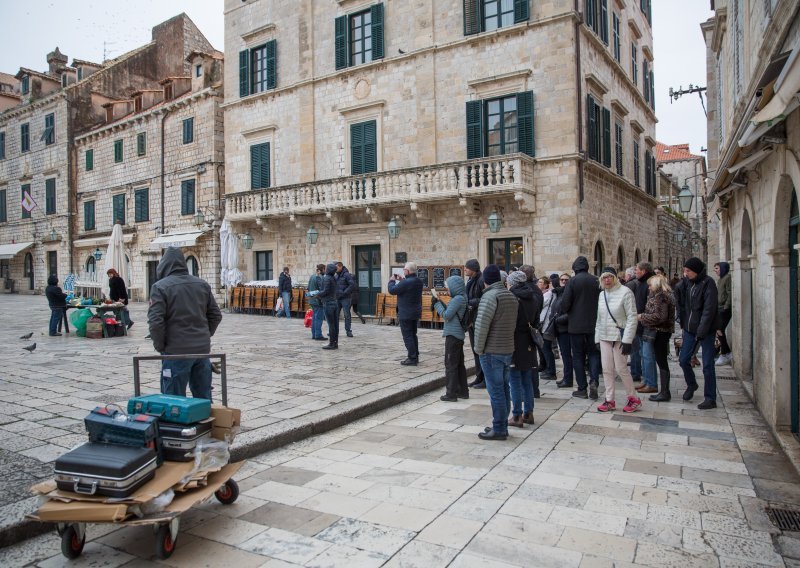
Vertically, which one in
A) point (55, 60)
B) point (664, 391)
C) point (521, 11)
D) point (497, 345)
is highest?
point (55, 60)

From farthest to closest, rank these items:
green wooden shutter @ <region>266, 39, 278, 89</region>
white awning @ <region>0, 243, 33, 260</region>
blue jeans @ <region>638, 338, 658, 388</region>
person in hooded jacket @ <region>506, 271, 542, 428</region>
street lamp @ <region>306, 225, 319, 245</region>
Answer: white awning @ <region>0, 243, 33, 260</region>, green wooden shutter @ <region>266, 39, 278, 89</region>, street lamp @ <region>306, 225, 319, 245</region>, blue jeans @ <region>638, 338, 658, 388</region>, person in hooded jacket @ <region>506, 271, 542, 428</region>

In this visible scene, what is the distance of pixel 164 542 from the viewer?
129 inches

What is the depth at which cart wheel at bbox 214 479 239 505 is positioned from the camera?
4.06m

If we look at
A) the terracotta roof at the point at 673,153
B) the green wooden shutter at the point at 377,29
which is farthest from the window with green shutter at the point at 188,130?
the terracotta roof at the point at 673,153

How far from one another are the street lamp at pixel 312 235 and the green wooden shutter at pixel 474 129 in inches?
249

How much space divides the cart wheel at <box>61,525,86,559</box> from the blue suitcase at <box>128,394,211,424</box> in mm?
744

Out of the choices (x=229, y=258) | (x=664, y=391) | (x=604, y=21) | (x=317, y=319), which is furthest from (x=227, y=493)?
(x=604, y=21)

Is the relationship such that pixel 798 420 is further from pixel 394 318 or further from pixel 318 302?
pixel 394 318

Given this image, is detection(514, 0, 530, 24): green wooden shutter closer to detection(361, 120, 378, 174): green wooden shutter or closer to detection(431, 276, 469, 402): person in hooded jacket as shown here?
detection(361, 120, 378, 174): green wooden shutter

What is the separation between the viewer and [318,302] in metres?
12.6

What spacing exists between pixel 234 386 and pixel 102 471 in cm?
470

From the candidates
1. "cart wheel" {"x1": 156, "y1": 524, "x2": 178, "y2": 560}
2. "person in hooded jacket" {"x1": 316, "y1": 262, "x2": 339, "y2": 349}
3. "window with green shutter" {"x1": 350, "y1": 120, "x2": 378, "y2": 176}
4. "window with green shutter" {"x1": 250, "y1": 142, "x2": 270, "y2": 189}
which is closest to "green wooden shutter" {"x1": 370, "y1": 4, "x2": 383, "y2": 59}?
"window with green shutter" {"x1": 350, "y1": 120, "x2": 378, "y2": 176}

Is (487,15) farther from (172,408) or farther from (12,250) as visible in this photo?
(12,250)

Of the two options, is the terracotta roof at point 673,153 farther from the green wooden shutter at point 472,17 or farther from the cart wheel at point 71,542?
the cart wheel at point 71,542
